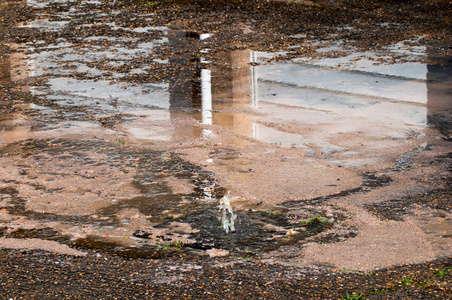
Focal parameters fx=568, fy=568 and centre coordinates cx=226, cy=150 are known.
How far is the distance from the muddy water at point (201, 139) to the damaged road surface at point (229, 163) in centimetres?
3

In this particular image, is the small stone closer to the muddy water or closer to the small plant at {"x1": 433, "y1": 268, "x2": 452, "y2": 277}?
the muddy water

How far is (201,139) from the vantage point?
802cm

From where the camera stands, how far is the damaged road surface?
15.2 feet

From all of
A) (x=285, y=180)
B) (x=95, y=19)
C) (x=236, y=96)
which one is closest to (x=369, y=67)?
(x=236, y=96)

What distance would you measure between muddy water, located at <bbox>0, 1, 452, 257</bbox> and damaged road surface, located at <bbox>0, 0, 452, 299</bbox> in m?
0.03

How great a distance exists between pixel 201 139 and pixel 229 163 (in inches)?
38.9

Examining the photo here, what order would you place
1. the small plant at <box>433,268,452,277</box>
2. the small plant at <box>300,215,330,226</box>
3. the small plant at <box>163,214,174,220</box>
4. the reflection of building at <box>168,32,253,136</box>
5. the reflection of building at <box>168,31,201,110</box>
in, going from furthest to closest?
the reflection of building at <box>168,31,201,110</box>, the reflection of building at <box>168,32,253,136</box>, the small plant at <box>163,214,174,220</box>, the small plant at <box>300,215,330,226</box>, the small plant at <box>433,268,452,277</box>

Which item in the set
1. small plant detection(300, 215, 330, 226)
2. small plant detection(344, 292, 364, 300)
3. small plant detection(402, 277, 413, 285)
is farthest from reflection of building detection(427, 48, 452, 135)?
small plant detection(344, 292, 364, 300)

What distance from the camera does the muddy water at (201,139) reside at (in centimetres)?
567

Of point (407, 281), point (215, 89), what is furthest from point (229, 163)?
point (215, 89)

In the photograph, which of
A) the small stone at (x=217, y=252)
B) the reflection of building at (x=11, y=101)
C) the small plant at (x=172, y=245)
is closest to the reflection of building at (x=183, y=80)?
the reflection of building at (x=11, y=101)

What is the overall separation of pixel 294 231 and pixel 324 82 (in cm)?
571

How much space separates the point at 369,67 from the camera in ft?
37.4

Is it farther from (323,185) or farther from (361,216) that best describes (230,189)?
Answer: (361,216)
